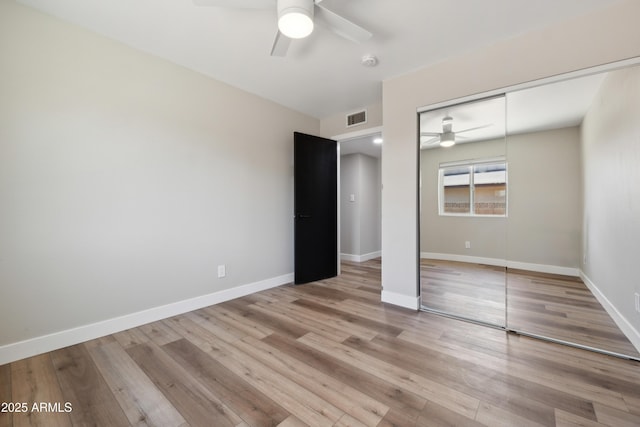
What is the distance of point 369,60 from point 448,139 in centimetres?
118

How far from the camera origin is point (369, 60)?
2484mm

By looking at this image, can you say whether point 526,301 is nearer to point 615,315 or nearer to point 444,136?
point 615,315

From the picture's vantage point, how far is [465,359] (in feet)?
5.88

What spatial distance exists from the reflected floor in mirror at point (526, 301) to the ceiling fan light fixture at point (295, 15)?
2.47m

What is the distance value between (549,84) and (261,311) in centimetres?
341

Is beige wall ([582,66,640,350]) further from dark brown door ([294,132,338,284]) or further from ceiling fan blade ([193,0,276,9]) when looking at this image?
dark brown door ([294,132,338,284])

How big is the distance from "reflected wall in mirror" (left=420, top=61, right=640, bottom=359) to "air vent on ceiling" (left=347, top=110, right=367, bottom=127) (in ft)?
3.83

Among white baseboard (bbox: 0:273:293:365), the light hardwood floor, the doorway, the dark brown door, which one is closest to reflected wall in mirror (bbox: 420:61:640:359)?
the light hardwood floor

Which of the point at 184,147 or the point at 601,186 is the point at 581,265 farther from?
the point at 184,147

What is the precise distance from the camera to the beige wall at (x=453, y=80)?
1.84 metres

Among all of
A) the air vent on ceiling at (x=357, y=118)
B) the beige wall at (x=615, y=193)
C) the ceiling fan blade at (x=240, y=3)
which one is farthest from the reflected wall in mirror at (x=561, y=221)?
the ceiling fan blade at (x=240, y=3)

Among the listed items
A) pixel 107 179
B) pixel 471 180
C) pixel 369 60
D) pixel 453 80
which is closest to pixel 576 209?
pixel 471 180

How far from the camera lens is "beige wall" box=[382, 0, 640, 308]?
1.84m

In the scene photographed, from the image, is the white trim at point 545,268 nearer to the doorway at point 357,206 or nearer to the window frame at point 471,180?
the window frame at point 471,180
